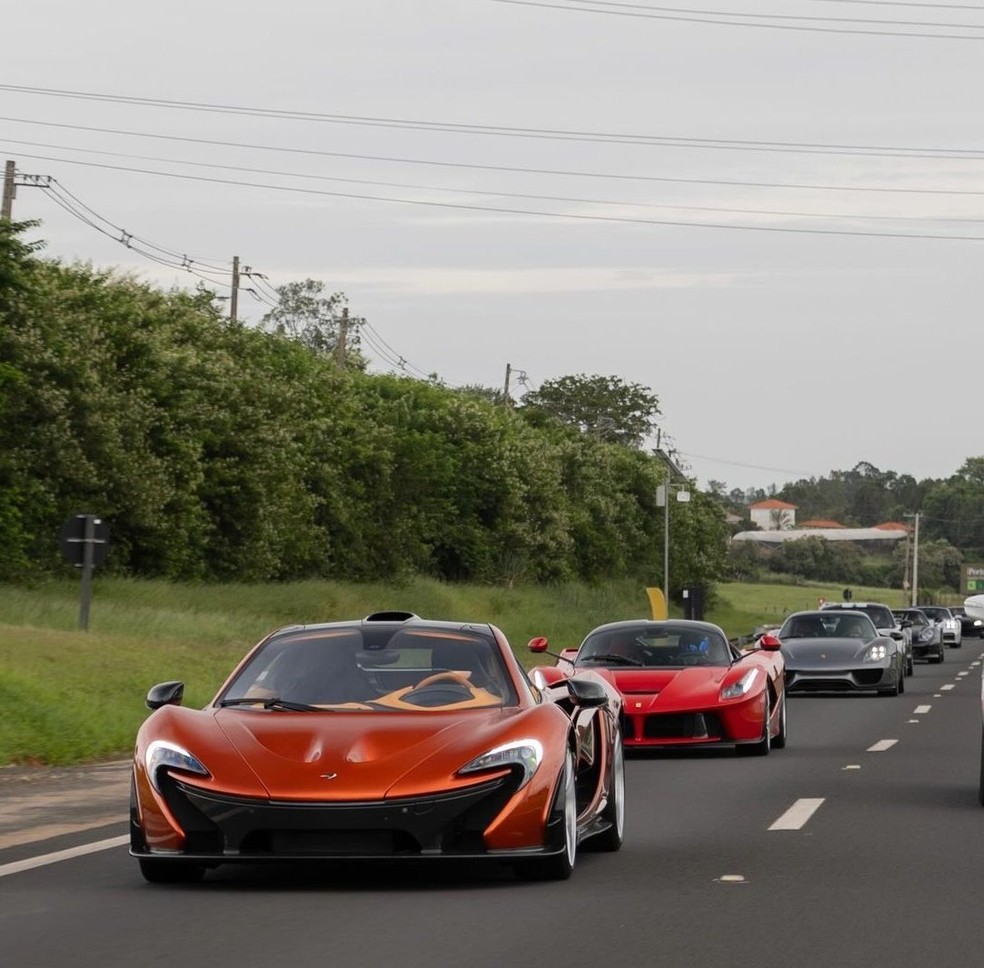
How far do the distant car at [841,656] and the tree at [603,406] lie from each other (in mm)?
92059

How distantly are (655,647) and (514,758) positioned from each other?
1066 cm

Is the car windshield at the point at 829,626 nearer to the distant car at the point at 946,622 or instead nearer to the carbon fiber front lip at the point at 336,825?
the carbon fiber front lip at the point at 336,825

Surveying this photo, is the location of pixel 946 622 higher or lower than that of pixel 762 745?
lower

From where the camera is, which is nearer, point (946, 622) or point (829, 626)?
point (829, 626)

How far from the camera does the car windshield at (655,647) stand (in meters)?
19.3

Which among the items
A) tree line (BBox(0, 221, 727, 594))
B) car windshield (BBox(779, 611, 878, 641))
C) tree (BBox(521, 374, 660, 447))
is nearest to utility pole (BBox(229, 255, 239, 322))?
tree line (BBox(0, 221, 727, 594))

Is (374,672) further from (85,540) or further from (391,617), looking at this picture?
(85,540)

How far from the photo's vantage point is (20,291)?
133 ft

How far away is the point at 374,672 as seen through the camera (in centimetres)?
1028

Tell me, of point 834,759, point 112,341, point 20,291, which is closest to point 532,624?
point 112,341

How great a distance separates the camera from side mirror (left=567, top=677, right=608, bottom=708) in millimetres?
10055

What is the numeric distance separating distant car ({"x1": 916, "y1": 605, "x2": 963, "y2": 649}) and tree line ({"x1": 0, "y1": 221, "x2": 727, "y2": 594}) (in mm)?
15470

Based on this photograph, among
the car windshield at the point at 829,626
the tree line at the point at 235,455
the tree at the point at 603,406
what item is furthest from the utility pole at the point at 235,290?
the tree at the point at 603,406

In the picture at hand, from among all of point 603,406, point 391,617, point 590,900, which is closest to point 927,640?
point 391,617
